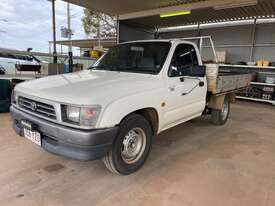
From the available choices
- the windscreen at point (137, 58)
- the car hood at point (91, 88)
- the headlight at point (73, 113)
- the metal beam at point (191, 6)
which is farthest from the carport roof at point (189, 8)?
Result: the headlight at point (73, 113)

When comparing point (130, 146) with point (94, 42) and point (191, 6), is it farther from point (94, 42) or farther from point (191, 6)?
point (94, 42)

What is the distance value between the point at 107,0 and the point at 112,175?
661 cm

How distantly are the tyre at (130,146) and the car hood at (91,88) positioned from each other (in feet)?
1.18

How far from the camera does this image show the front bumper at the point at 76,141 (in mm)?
2230

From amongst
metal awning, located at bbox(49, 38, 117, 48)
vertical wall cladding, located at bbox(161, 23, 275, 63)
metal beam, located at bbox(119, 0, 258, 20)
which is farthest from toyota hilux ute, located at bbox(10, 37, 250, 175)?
metal awning, located at bbox(49, 38, 117, 48)

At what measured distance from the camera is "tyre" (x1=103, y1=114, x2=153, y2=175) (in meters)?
2.59

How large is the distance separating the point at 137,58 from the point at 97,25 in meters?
21.6

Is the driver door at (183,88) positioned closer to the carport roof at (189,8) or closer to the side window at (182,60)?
the side window at (182,60)

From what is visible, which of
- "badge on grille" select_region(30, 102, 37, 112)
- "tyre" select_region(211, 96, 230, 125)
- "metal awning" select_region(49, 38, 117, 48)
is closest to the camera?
A: "badge on grille" select_region(30, 102, 37, 112)

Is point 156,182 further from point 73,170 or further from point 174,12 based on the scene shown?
point 174,12

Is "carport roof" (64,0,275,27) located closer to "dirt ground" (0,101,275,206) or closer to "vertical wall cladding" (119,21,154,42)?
"vertical wall cladding" (119,21,154,42)

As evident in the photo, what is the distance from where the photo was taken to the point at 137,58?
365 centimetres

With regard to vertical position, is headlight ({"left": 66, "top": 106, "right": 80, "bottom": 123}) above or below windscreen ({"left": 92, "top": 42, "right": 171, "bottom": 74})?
below

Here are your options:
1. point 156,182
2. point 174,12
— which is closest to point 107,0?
point 174,12
